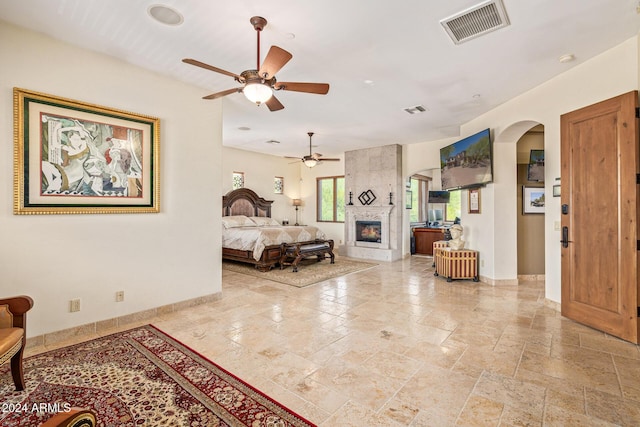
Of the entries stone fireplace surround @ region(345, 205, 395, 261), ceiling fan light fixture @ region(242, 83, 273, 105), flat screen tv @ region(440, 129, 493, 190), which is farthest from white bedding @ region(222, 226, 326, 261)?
ceiling fan light fixture @ region(242, 83, 273, 105)

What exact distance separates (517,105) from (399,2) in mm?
3077

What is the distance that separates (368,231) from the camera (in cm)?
843

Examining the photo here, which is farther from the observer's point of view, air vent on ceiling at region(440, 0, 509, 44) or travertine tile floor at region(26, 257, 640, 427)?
air vent on ceiling at region(440, 0, 509, 44)

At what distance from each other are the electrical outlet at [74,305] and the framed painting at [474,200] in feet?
19.8

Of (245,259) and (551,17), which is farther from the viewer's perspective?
(245,259)

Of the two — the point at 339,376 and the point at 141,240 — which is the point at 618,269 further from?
the point at 141,240

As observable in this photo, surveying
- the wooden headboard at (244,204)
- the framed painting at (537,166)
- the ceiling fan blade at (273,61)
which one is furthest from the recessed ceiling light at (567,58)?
the wooden headboard at (244,204)

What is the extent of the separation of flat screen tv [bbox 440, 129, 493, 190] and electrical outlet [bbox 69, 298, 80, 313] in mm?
5795

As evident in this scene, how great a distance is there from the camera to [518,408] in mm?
1966

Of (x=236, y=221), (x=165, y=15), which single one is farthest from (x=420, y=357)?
(x=236, y=221)

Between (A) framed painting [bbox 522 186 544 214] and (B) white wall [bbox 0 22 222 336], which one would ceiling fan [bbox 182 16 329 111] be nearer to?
(B) white wall [bbox 0 22 222 336]

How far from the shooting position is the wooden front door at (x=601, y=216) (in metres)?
2.91

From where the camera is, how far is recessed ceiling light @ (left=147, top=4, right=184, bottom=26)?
2.55 meters

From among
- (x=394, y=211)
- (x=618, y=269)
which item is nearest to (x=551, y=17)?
(x=618, y=269)
